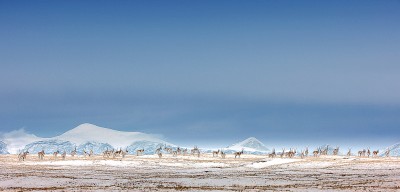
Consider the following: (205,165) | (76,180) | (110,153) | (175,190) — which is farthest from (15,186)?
(110,153)

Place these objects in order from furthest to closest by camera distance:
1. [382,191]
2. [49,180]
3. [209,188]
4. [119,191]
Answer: [49,180] → [209,188] → [119,191] → [382,191]

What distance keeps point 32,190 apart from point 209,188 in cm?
1818

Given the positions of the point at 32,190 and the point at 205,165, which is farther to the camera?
the point at 205,165

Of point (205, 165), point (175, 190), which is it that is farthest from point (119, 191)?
point (205, 165)

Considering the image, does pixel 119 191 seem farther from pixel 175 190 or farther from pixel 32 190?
pixel 32 190

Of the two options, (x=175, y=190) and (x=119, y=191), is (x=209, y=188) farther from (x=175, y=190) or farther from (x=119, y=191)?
(x=119, y=191)

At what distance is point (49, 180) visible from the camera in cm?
6462

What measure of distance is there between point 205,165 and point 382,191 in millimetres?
65674

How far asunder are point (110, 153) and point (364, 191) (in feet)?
362

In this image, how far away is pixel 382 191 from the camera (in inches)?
1929

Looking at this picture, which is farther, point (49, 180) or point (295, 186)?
point (49, 180)

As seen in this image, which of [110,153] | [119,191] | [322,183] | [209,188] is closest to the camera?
[119,191]

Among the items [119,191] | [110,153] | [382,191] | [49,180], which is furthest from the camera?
[110,153]

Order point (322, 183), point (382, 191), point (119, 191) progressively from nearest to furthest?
point (382, 191), point (119, 191), point (322, 183)
